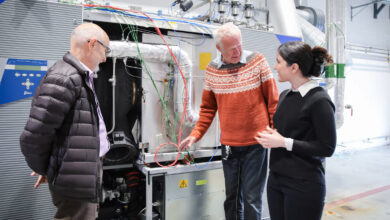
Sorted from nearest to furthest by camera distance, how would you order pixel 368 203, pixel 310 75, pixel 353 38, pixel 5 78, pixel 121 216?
pixel 310 75, pixel 5 78, pixel 121 216, pixel 368 203, pixel 353 38

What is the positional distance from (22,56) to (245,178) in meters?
1.52

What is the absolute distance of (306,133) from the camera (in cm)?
126

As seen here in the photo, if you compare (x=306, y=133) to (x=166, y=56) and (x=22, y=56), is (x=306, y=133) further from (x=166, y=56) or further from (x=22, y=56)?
(x=22, y=56)

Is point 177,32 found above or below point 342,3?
below

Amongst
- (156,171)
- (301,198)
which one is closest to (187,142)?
(156,171)

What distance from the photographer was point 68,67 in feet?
3.84

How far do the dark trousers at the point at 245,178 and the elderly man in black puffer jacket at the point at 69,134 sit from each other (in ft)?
2.84

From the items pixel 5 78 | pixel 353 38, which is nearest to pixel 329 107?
pixel 5 78

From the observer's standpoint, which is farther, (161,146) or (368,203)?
(368,203)

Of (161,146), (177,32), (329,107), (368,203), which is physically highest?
(177,32)

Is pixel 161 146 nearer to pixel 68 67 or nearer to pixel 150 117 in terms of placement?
pixel 150 117

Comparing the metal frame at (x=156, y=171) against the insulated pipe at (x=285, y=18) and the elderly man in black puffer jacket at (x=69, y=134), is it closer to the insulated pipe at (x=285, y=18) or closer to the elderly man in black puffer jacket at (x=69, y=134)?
the elderly man in black puffer jacket at (x=69, y=134)

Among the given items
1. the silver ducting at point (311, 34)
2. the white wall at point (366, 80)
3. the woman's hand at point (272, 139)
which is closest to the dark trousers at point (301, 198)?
the woman's hand at point (272, 139)

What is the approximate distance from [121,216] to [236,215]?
97cm
